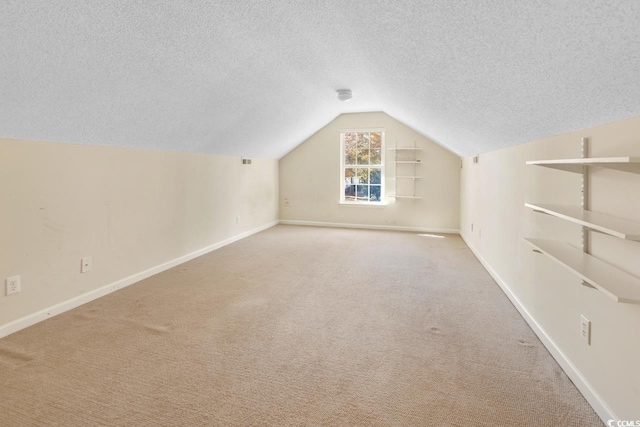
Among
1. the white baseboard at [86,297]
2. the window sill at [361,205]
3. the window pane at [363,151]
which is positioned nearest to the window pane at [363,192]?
the window sill at [361,205]

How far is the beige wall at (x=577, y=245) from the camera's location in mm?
1376

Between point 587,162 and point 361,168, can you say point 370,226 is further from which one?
point 587,162

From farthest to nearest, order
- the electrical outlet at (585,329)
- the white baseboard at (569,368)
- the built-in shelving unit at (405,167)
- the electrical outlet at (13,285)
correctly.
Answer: the built-in shelving unit at (405,167) < the electrical outlet at (13,285) < the electrical outlet at (585,329) < the white baseboard at (569,368)

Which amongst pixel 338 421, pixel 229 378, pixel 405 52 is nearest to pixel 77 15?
pixel 405 52

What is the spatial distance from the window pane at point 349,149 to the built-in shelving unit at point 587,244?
16.5 feet

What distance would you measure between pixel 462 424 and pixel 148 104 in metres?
3.05

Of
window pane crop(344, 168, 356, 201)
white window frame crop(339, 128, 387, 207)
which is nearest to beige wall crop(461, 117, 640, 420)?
white window frame crop(339, 128, 387, 207)

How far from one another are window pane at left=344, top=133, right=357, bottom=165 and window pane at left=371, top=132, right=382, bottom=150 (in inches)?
14.4

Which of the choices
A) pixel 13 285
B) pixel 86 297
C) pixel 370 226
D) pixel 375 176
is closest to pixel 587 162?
pixel 13 285

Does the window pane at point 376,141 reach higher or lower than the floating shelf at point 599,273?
higher

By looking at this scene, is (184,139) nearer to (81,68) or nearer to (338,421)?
(81,68)

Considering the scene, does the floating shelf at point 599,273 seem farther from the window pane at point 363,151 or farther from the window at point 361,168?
the window pane at point 363,151

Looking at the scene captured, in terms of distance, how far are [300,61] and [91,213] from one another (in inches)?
91.8

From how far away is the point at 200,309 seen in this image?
2775 mm
